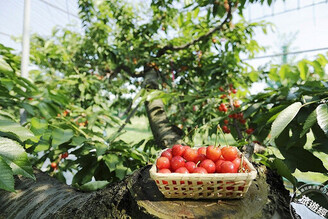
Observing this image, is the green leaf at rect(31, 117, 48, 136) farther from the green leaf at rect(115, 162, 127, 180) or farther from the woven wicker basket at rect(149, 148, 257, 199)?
the woven wicker basket at rect(149, 148, 257, 199)

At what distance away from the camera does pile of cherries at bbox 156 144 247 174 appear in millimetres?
575

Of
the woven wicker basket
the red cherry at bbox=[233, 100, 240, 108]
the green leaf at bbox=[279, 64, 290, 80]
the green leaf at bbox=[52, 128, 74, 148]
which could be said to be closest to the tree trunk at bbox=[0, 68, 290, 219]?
the woven wicker basket

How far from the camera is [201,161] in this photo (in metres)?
0.65

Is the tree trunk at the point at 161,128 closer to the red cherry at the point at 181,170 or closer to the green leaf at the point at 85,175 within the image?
the green leaf at the point at 85,175

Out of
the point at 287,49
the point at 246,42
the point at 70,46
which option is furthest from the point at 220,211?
the point at 287,49

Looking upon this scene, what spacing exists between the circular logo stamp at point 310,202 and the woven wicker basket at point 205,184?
0.46 feet

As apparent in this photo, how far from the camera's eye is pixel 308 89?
2.86ft

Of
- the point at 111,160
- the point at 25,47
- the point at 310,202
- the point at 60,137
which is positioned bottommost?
the point at 310,202

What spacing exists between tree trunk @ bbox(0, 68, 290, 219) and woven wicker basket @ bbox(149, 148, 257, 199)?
0.02 meters

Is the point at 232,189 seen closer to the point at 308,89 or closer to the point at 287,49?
the point at 308,89

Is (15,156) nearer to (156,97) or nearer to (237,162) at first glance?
(237,162)

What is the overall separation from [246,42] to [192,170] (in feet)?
4.85

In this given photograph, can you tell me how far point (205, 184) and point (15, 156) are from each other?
16.3 inches

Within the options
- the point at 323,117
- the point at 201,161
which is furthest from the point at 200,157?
the point at 323,117
